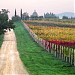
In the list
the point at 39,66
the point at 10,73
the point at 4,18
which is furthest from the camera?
the point at 4,18

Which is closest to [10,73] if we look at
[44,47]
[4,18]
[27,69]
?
[27,69]

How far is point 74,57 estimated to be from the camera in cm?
4075

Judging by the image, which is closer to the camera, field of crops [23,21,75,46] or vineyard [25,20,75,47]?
vineyard [25,20,75,47]

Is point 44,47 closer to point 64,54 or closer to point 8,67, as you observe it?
point 64,54

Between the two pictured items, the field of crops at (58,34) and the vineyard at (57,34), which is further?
the field of crops at (58,34)

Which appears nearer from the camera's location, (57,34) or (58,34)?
(57,34)

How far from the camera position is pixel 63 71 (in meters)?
37.3

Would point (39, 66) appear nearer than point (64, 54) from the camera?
Yes

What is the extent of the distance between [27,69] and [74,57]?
16.4 feet

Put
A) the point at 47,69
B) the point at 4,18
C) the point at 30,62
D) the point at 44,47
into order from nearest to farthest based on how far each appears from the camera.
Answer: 1. the point at 47,69
2. the point at 30,62
3. the point at 44,47
4. the point at 4,18

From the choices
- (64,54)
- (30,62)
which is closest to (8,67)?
(30,62)

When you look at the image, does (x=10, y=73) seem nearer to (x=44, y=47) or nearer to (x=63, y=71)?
(x=63, y=71)

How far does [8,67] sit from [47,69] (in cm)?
417

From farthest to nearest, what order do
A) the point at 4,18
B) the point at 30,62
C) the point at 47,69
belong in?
the point at 4,18, the point at 30,62, the point at 47,69
